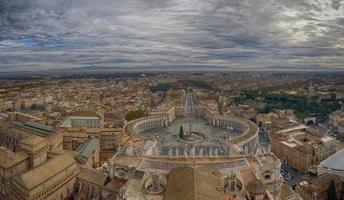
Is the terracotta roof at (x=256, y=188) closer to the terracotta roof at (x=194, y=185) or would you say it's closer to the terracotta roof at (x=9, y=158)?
the terracotta roof at (x=194, y=185)

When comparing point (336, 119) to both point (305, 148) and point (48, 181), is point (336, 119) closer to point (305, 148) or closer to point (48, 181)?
point (305, 148)

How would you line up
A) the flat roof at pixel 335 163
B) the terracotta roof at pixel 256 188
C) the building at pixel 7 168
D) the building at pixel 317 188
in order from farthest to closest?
the flat roof at pixel 335 163 → the building at pixel 317 188 → the building at pixel 7 168 → the terracotta roof at pixel 256 188

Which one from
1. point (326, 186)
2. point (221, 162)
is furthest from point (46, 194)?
point (326, 186)

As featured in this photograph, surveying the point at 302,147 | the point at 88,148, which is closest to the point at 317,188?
the point at 302,147

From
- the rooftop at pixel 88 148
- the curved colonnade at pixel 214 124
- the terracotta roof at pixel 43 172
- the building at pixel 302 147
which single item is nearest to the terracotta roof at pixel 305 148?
the building at pixel 302 147

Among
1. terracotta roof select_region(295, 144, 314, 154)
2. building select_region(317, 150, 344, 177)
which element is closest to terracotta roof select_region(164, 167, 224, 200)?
building select_region(317, 150, 344, 177)

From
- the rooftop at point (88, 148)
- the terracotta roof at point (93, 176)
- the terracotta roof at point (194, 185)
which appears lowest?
the terracotta roof at point (93, 176)

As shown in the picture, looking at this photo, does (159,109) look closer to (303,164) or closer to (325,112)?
(303,164)
